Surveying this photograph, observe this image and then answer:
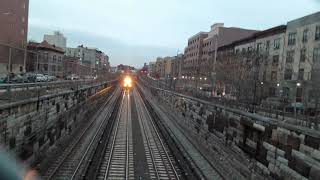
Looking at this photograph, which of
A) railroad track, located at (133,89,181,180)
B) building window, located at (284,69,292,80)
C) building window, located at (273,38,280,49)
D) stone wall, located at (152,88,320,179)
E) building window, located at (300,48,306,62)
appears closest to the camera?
stone wall, located at (152,88,320,179)

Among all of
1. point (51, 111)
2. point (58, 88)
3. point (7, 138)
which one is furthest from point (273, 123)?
point (58, 88)

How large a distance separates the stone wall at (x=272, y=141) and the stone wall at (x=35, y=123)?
10451 millimetres

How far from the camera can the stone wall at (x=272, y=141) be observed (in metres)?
12.9

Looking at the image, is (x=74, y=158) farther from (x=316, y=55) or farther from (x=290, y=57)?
(x=290, y=57)

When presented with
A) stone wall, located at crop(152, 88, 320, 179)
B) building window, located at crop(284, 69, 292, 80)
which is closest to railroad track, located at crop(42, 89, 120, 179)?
stone wall, located at crop(152, 88, 320, 179)

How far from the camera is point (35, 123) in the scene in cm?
1952

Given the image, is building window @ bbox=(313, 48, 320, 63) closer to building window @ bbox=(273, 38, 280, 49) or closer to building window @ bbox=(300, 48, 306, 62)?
building window @ bbox=(300, 48, 306, 62)

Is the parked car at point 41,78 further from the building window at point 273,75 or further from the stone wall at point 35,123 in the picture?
the building window at point 273,75

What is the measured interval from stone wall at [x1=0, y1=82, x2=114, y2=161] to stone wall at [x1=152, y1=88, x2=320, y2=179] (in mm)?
10451

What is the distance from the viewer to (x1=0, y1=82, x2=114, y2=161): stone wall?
49.9ft

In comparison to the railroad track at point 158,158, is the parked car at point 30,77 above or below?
above

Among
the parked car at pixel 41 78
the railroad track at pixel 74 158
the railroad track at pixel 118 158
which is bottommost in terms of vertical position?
the railroad track at pixel 118 158

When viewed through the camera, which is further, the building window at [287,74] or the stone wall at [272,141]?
the building window at [287,74]

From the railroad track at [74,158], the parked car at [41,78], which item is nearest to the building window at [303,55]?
the railroad track at [74,158]
